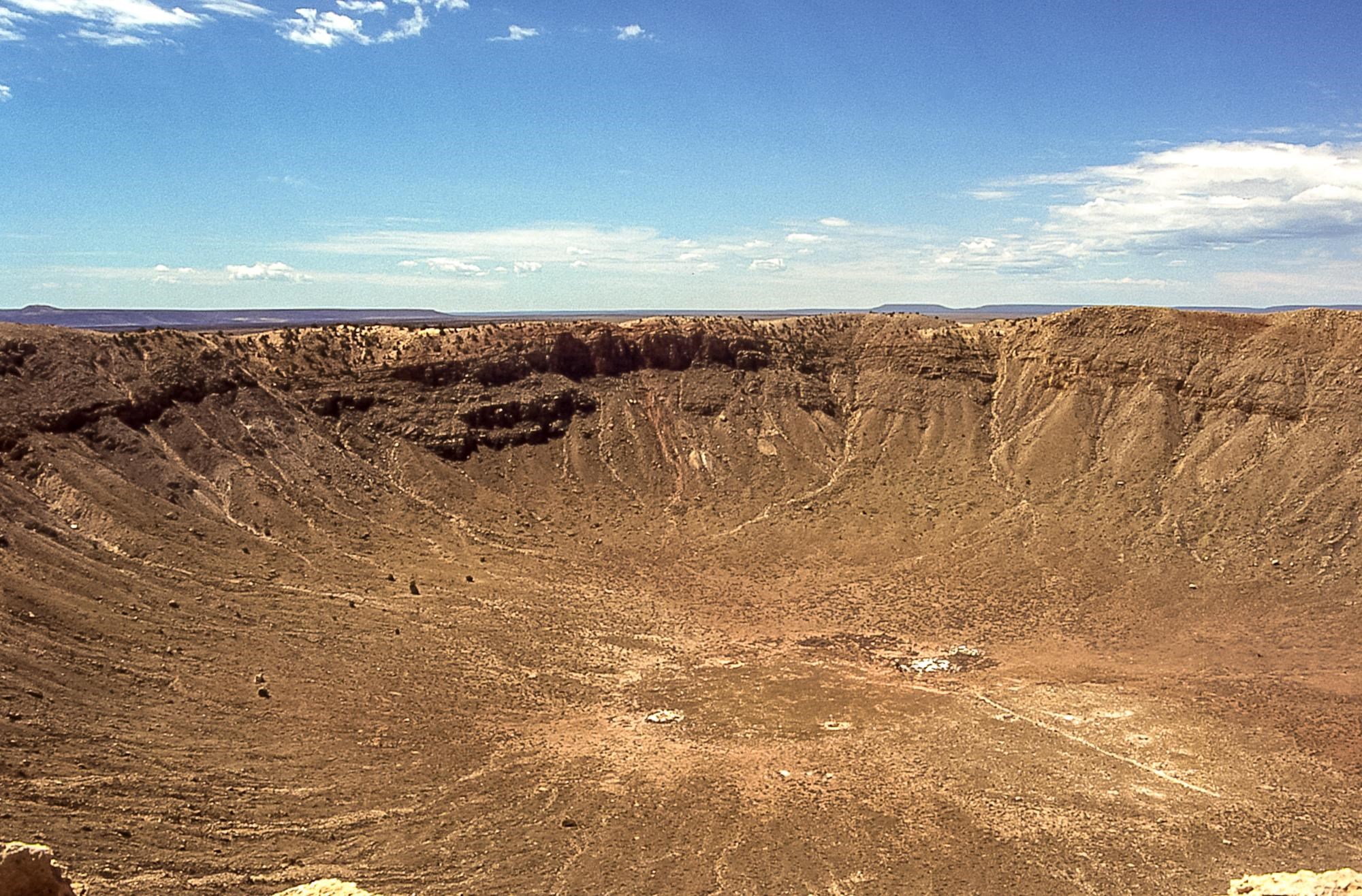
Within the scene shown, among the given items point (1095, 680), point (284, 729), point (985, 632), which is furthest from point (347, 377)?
point (1095, 680)

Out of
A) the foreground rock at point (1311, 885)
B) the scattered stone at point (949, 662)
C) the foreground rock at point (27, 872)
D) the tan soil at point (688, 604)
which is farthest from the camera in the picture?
the scattered stone at point (949, 662)

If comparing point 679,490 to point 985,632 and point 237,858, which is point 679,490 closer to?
point 985,632

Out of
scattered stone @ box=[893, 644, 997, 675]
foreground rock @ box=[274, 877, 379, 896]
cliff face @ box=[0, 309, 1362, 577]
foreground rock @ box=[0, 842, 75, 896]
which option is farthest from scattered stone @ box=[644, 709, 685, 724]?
foreground rock @ box=[0, 842, 75, 896]

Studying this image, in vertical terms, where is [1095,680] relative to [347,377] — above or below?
below

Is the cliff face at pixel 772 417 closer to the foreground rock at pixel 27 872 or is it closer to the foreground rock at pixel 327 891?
the foreground rock at pixel 327 891

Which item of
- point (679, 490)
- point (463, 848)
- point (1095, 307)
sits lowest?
point (463, 848)

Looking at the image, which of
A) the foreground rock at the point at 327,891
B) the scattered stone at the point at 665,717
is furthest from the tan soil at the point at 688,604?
the foreground rock at the point at 327,891

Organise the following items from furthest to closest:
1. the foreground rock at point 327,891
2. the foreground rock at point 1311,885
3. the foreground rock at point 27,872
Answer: the foreground rock at point 327,891 < the foreground rock at point 1311,885 < the foreground rock at point 27,872

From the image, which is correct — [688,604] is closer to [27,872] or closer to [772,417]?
[772,417]
